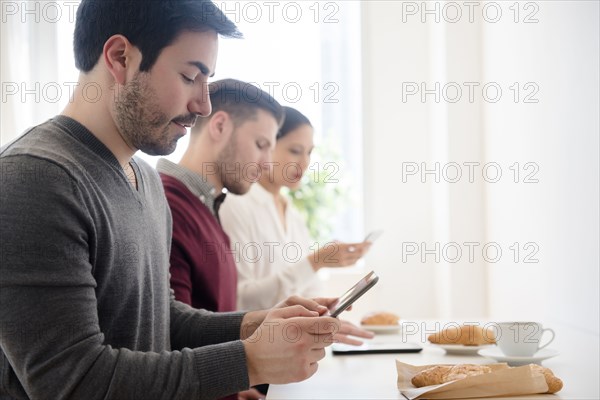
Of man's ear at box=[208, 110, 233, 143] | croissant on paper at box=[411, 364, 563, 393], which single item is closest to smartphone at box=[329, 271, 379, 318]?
croissant on paper at box=[411, 364, 563, 393]

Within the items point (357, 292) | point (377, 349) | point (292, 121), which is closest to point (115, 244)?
point (357, 292)

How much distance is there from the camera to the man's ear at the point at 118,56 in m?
1.21

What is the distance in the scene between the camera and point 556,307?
2336 mm

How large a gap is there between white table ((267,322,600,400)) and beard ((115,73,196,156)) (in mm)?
500

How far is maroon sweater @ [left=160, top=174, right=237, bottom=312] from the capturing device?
174 cm

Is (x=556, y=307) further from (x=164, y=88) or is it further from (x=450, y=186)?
(x=164, y=88)

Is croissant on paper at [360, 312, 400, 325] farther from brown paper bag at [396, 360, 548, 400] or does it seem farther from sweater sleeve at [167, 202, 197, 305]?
brown paper bag at [396, 360, 548, 400]

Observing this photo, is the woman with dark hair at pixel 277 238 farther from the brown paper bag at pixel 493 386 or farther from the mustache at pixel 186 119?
the brown paper bag at pixel 493 386

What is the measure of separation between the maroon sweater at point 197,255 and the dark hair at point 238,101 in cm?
38

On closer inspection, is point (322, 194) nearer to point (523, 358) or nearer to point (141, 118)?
point (523, 358)

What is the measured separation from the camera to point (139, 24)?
1.22 meters

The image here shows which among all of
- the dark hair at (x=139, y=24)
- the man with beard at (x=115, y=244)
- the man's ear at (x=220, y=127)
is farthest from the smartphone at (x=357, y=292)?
the man's ear at (x=220, y=127)

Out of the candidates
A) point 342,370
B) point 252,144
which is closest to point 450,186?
point 252,144

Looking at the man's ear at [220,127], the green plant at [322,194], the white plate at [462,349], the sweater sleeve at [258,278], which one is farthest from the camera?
the green plant at [322,194]
